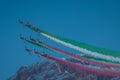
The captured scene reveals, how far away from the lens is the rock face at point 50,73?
305ft

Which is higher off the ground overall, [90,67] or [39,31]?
[39,31]

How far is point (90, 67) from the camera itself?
54250 millimetres

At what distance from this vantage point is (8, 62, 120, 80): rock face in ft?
305

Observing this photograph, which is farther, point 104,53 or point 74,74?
point 74,74

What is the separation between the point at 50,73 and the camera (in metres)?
103

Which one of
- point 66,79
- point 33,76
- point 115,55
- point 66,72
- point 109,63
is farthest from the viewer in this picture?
point 33,76

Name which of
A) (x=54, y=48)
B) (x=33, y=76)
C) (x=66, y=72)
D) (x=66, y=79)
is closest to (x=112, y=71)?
(x=54, y=48)

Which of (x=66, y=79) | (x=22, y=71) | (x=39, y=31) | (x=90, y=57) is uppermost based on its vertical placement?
(x=22, y=71)

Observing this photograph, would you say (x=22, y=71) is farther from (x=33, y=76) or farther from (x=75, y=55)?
(x=75, y=55)

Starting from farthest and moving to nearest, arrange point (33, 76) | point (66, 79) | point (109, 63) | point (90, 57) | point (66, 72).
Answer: point (33, 76)
point (66, 72)
point (66, 79)
point (90, 57)
point (109, 63)

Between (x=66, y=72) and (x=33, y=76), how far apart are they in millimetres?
13079

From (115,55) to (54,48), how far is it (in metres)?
14.5

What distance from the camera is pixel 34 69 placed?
110500mm

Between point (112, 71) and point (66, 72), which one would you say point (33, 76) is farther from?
point (112, 71)
